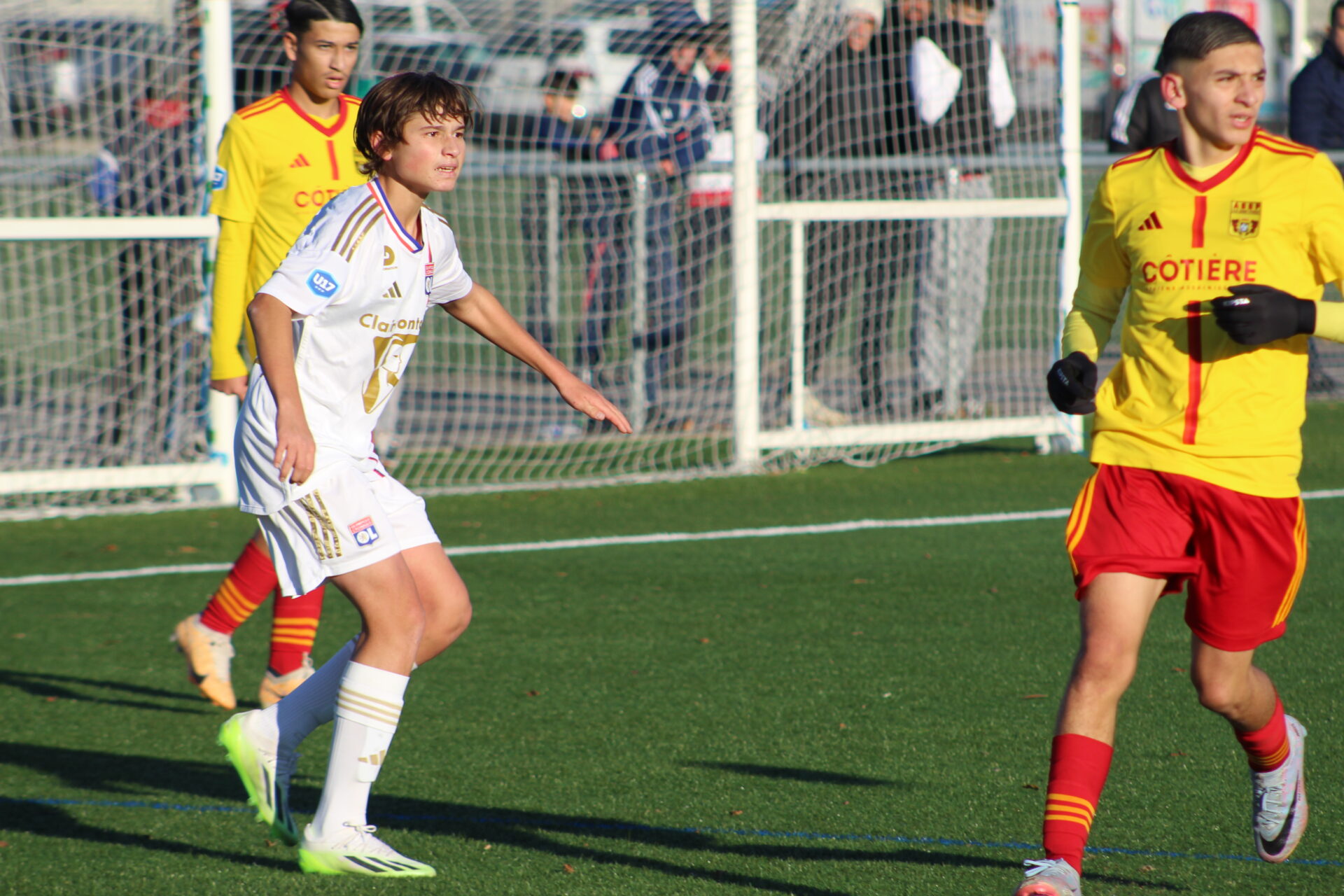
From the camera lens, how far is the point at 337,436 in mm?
3393

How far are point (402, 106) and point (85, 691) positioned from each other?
2718 mm

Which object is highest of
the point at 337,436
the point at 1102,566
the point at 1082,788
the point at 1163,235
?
the point at 1163,235

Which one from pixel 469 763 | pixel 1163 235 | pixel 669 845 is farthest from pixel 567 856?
pixel 1163 235

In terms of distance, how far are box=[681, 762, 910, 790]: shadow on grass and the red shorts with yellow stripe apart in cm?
102

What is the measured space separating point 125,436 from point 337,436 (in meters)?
5.97

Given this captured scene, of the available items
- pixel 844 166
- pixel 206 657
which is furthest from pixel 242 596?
pixel 844 166

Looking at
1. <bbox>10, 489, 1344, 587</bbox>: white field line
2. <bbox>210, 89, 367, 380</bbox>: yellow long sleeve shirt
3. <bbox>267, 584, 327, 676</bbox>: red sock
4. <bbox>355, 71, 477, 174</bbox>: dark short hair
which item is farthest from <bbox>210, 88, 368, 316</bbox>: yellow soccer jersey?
<bbox>10, 489, 1344, 587</bbox>: white field line

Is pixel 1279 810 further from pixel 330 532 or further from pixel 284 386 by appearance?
pixel 284 386

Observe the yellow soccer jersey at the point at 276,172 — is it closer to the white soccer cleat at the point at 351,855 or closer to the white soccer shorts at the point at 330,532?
the white soccer shorts at the point at 330,532

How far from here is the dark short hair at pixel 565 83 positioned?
409 inches

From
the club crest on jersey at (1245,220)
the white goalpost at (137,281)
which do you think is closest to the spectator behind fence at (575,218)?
the white goalpost at (137,281)

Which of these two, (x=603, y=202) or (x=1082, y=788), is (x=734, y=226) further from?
(x=1082, y=788)

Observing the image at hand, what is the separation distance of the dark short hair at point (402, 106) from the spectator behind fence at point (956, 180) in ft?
21.0

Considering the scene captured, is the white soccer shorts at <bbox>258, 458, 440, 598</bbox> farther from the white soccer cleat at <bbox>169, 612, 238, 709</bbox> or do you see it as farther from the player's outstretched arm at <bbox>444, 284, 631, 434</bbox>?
the white soccer cleat at <bbox>169, 612, 238, 709</bbox>
